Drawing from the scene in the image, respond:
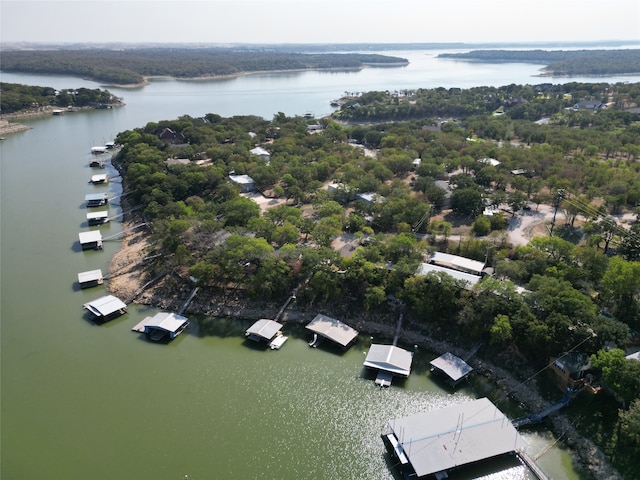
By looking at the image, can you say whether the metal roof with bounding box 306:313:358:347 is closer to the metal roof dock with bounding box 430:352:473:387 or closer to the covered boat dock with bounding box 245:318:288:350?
the covered boat dock with bounding box 245:318:288:350

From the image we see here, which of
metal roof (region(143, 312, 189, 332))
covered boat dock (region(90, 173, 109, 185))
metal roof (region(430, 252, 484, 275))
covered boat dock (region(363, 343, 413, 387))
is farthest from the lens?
covered boat dock (region(90, 173, 109, 185))

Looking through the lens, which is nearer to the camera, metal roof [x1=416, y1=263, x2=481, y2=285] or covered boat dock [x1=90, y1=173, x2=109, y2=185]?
metal roof [x1=416, y1=263, x2=481, y2=285]

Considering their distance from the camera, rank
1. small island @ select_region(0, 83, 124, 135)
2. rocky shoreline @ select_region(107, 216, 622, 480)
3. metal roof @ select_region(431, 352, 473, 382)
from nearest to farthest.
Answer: rocky shoreline @ select_region(107, 216, 622, 480) < metal roof @ select_region(431, 352, 473, 382) < small island @ select_region(0, 83, 124, 135)

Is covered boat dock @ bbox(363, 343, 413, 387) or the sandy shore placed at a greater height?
the sandy shore

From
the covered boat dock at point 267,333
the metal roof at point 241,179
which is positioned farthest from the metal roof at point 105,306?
the metal roof at point 241,179

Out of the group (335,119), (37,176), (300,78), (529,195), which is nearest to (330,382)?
(529,195)

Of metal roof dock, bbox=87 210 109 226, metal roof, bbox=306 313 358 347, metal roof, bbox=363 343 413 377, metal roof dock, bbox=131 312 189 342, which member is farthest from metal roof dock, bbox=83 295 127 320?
metal roof, bbox=363 343 413 377

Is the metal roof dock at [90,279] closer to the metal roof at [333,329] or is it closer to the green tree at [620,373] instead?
the metal roof at [333,329]

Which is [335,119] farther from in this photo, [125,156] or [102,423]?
[102,423]

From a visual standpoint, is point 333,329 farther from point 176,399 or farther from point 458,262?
point 458,262
